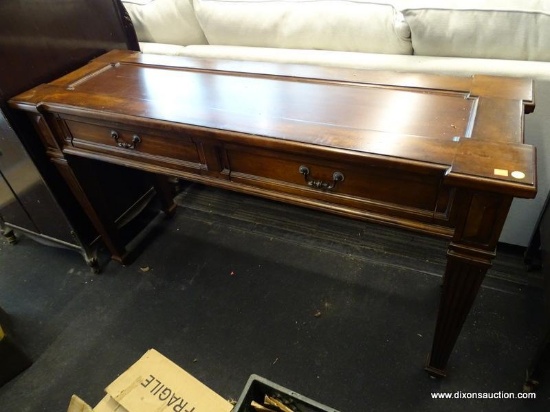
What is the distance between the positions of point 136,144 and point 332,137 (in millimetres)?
578

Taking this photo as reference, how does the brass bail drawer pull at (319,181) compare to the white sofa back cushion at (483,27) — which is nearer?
the brass bail drawer pull at (319,181)

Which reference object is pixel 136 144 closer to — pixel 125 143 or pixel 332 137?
pixel 125 143

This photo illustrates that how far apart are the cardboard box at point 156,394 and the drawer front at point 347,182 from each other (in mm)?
585

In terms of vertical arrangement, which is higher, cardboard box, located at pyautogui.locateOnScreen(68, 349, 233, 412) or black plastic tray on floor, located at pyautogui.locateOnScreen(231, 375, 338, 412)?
black plastic tray on floor, located at pyautogui.locateOnScreen(231, 375, 338, 412)

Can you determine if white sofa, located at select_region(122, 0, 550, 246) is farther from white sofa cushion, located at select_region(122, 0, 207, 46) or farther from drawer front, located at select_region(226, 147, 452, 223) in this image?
drawer front, located at select_region(226, 147, 452, 223)

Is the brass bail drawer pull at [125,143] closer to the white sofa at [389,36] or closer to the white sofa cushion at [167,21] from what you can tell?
the white sofa at [389,36]

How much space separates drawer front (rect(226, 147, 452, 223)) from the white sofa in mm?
549

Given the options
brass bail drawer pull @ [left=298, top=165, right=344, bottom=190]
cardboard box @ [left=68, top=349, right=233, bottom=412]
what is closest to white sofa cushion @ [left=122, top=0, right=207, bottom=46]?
brass bail drawer pull @ [left=298, top=165, right=344, bottom=190]

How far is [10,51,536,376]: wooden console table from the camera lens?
796mm

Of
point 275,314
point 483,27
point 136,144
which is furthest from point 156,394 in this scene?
point 483,27

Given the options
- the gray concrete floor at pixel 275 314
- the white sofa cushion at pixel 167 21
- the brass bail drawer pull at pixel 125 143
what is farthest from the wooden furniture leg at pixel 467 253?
the white sofa cushion at pixel 167 21

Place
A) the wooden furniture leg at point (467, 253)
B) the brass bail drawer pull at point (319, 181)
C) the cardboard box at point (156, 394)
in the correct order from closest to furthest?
the wooden furniture leg at point (467, 253) < the brass bail drawer pull at point (319, 181) < the cardboard box at point (156, 394)

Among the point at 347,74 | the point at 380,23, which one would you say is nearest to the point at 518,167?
the point at 347,74

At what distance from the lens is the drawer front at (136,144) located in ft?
3.50
